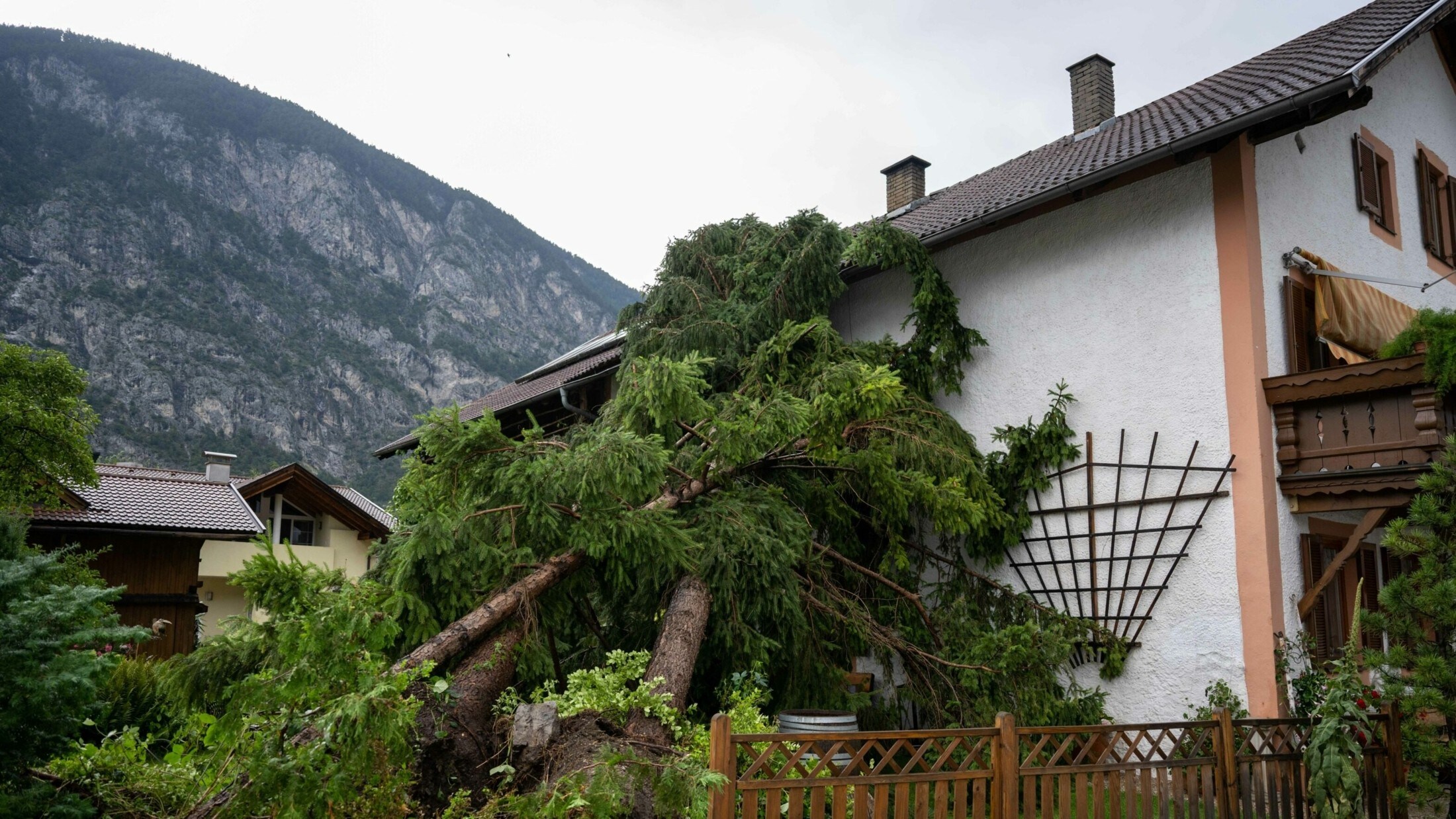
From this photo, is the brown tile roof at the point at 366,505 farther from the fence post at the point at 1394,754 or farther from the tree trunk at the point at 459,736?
the fence post at the point at 1394,754

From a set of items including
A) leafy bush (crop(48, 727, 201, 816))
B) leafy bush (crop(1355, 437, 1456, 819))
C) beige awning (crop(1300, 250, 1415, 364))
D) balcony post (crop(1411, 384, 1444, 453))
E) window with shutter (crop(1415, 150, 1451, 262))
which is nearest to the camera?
leafy bush (crop(48, 727, 201, 816))

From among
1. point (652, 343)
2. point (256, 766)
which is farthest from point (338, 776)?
point (652, 343)

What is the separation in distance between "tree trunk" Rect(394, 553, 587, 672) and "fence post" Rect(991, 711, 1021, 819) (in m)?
3.49

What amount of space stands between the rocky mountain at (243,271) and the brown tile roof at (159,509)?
2956 centimetres

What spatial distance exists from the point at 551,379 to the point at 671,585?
9.24m

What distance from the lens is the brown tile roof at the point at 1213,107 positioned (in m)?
8.39

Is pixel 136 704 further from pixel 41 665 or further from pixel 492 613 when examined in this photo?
pixel 41 665

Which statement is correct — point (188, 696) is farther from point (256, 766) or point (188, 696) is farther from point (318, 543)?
point (318, 543)

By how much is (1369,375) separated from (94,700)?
9.06 metres

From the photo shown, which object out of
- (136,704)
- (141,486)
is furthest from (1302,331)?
(141,486)

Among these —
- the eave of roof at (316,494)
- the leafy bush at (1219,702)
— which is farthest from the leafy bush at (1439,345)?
the eave of roof at (316,494)

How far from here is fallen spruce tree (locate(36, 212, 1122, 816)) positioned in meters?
5.14

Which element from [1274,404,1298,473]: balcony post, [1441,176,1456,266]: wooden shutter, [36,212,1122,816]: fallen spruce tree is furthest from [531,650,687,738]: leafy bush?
[1441,176,1456,266]: wooden shutter

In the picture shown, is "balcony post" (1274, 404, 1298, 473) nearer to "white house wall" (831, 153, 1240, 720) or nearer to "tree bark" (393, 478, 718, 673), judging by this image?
"white house wall" (831, 153, 1240, 720)
